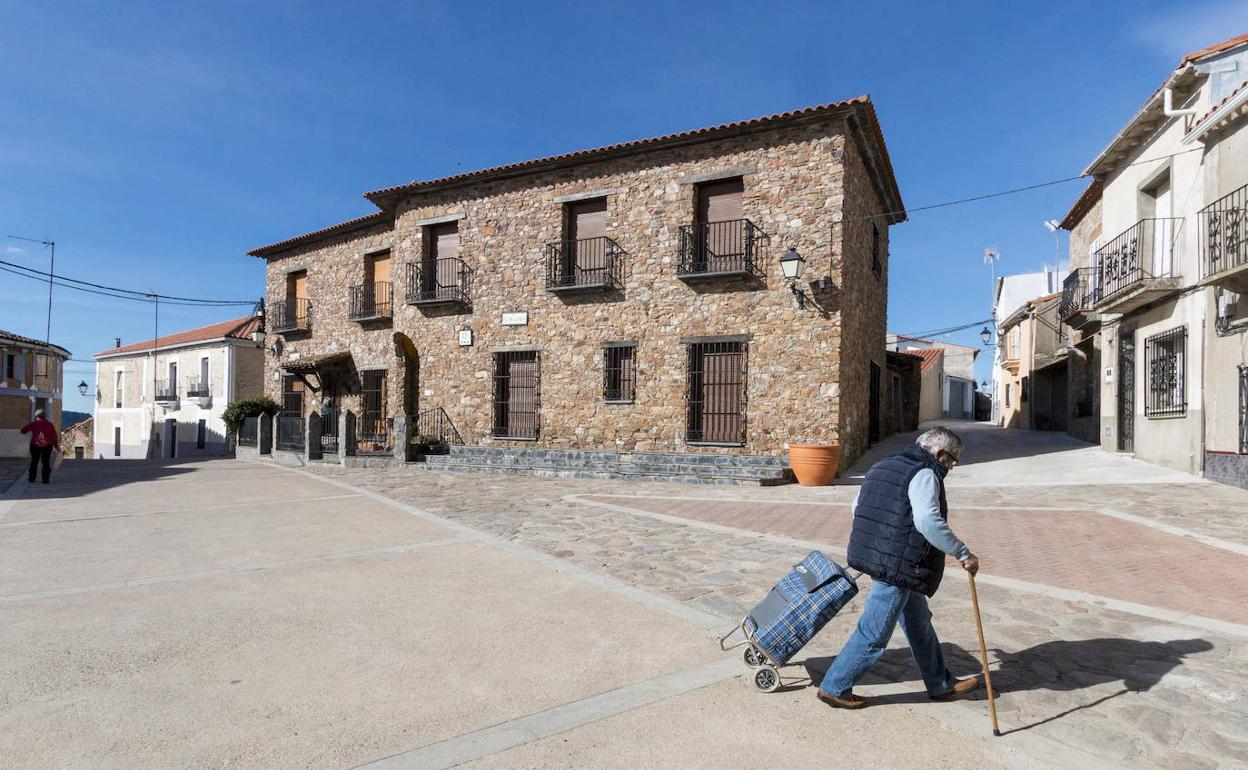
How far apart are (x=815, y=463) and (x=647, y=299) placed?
16.7ft

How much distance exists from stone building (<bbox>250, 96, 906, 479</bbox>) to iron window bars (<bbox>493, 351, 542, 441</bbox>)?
0.05 m

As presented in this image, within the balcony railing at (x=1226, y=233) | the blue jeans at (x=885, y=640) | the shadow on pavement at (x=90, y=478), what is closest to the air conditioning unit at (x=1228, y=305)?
the balcony railing at (x=1226, y=233)

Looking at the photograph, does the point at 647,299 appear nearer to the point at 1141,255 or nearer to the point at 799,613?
the point at 1141,255

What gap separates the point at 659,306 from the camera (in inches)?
556

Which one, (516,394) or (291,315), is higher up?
(291,315)

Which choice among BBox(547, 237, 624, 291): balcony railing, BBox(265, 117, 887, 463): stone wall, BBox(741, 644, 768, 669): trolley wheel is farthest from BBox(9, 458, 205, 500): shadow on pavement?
BBox(741, 644, 768, 669): trolley wheel

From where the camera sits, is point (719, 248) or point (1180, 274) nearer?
point (1180, 274)

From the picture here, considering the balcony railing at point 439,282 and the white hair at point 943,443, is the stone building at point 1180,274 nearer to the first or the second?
the white hair at point 943,443

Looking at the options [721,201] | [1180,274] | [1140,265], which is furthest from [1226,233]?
[721,201]

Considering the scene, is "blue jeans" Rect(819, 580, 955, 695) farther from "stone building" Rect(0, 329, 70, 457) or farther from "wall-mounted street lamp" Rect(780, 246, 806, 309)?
"stone building" Rect(0, 329, 70, 457)

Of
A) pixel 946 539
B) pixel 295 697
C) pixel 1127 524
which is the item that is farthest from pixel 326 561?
pixel 1127 524

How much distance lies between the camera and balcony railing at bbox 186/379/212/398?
28344mm

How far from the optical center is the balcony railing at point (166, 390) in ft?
97.8

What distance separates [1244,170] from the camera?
9781 mm
